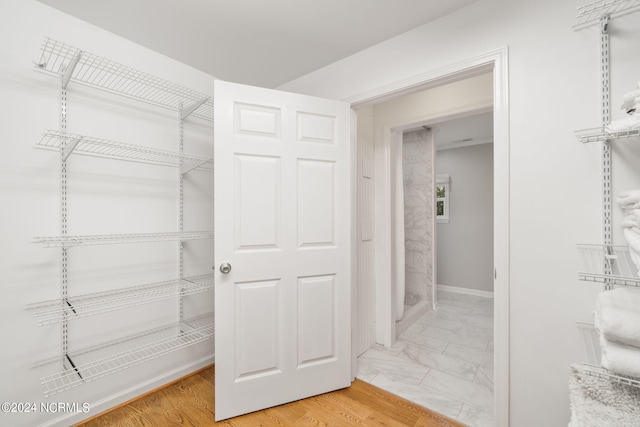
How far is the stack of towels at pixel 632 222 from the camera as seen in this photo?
3.00 ft

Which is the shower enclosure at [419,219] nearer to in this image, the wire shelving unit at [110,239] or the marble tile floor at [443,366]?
the marble tile floor at [443,366]

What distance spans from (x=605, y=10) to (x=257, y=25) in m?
1.73

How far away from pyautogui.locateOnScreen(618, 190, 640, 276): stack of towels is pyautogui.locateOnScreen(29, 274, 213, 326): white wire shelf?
2095 millimetres

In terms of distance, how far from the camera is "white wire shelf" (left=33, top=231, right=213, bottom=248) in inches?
57.4

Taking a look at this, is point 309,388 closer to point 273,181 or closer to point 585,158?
point 273,181

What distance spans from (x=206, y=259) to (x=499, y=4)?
253 centimetres

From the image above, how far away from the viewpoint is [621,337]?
2.78 feet

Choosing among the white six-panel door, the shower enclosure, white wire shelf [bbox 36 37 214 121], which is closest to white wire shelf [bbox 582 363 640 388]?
the white six-panel door

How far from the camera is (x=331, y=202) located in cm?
196

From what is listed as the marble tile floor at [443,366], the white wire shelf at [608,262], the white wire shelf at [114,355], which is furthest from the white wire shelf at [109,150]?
the white wire shelf at [608,262]

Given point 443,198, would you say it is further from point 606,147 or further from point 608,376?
point 608,376

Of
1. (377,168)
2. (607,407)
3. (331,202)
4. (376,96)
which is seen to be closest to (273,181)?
(331,202)

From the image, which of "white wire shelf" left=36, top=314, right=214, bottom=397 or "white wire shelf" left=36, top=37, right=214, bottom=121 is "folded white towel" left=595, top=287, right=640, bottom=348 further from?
"white wire shelf" left=36, top=37, right=214, bottom=121

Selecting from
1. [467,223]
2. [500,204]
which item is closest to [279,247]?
[500,204]
